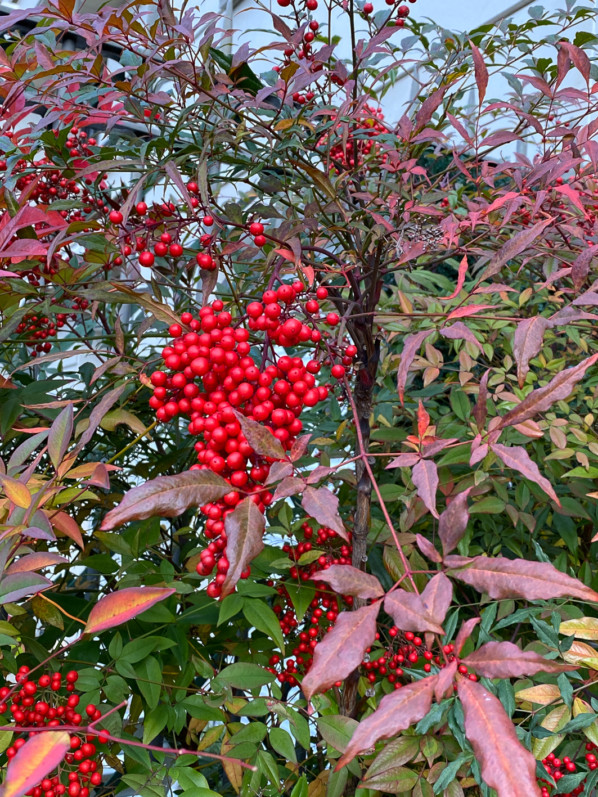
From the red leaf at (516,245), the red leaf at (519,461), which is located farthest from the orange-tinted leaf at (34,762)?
the red leaf at (516,245)

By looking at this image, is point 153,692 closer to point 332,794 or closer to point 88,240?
point 332,794

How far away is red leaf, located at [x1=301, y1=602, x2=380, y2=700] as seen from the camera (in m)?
0.36

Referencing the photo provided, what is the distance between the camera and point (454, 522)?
434 mm

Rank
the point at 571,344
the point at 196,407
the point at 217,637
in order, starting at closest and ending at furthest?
the point at 196,407 → the point at 217,637 → the point at 571,344

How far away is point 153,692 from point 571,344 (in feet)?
3.07

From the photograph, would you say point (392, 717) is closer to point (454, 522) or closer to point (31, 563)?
point (454, 522)

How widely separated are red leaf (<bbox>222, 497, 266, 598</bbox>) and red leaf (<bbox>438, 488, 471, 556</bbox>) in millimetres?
118

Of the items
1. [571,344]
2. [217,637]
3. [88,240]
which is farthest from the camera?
[571,344]

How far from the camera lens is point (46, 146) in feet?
2.45

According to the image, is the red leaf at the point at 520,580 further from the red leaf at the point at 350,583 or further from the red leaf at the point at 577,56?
the red leaf at the point at 577,56

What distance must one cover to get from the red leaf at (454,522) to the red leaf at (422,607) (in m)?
0.03

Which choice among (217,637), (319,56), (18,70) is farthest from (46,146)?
(217,637)

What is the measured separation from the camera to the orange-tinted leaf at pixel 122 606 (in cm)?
→ 38

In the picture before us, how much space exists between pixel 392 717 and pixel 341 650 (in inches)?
1.7
